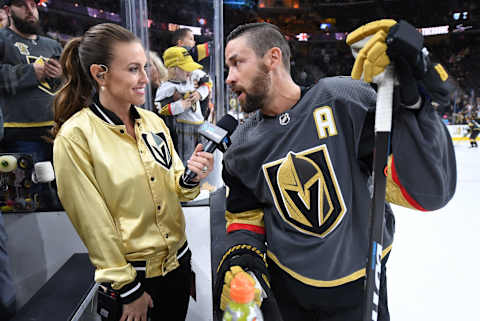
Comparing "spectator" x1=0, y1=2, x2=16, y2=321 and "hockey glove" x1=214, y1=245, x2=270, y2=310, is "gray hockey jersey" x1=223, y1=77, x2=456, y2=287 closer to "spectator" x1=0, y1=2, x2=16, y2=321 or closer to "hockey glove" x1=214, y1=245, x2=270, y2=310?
"hockey glove" x1=214, y1=245, x2=270, y2=310

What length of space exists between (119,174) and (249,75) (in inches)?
19.8

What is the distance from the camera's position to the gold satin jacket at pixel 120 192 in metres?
0.85

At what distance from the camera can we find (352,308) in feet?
3.08

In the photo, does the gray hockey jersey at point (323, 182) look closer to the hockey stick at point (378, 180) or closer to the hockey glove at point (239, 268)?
the hockey glove at point (239, 268)

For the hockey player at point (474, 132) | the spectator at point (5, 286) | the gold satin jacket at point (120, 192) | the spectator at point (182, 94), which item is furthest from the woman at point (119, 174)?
the hockey player at point (474, 132)

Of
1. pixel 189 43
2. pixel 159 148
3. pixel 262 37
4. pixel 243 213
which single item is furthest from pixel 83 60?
pixel 189 43

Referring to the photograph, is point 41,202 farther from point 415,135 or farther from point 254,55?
point 415,135

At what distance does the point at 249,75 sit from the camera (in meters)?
0.99

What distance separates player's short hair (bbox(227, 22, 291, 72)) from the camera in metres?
1.00

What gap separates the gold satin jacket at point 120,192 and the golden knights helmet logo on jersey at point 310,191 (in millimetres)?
318

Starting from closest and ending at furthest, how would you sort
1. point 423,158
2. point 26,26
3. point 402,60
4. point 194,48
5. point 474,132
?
point 402,60
point 423,158
point 26,26
point 194,48
point 474,132

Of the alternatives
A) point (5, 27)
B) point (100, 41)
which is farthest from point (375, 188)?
point (5, 27)

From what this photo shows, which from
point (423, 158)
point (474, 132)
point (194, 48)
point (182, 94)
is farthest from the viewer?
point (474, 132)

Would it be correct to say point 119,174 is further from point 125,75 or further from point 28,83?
point 28,83
